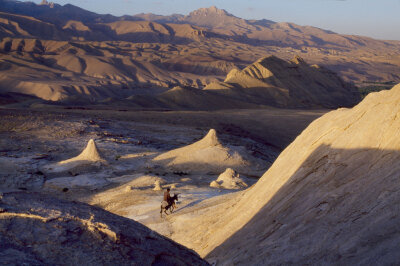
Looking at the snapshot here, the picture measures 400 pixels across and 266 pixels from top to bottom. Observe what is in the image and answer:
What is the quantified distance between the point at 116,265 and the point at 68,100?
56.9 meters

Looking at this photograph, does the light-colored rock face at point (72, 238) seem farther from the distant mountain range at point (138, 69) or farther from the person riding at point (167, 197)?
the distant mountain range at point (138, 69)

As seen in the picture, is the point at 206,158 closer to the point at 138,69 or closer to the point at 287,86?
the point at 287,86

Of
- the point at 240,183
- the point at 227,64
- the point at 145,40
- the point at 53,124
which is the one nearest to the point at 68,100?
the point at 53,124

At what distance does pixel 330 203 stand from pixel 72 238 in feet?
16.8

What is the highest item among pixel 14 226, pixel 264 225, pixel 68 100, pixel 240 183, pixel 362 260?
pixel 14 226

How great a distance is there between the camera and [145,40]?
6698 inches

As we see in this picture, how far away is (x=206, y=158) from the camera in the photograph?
23.8 meters

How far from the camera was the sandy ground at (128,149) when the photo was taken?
16281 mm

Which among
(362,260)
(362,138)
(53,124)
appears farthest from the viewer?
(53,124)

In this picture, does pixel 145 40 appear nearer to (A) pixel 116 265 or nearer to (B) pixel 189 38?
(B) pixel 189 38

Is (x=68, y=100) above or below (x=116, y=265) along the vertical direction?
below

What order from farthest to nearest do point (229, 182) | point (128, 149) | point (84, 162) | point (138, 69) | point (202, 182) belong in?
point (138, 69) → point (128, 149) → point (84, 162) → point (202, 182) → point (229, 182)

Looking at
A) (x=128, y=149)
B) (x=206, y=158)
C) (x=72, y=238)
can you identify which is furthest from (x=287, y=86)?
(x=72, y=238)

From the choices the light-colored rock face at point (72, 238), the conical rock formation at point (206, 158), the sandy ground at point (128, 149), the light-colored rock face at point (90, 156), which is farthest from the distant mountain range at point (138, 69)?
the light-colored rock face at point (72, 238)
